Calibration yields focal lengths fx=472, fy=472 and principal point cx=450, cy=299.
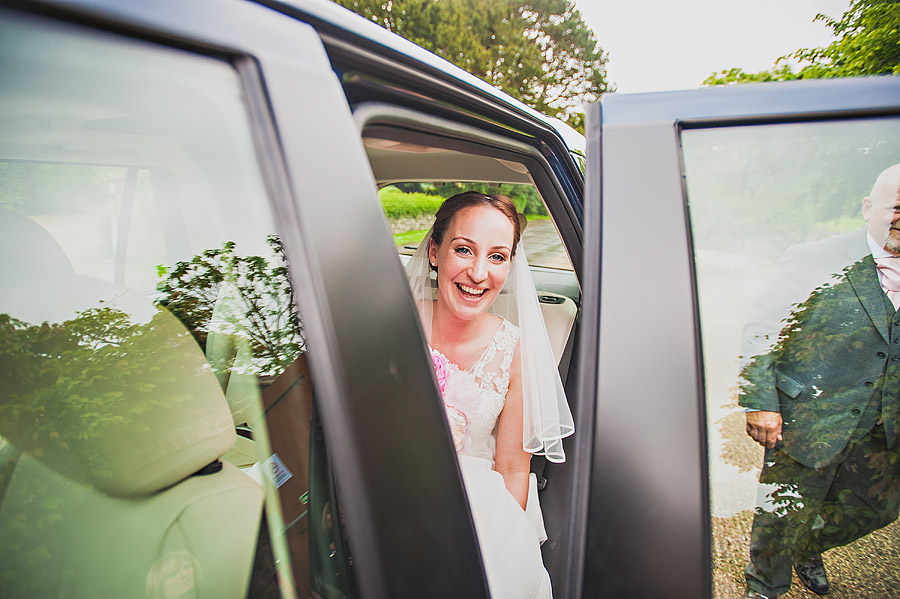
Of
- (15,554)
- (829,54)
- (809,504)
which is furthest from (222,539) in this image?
(829,54)

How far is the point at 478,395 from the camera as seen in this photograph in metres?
1.77

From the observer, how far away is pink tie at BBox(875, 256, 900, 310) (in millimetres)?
978

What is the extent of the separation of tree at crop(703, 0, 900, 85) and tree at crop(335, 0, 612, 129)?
1647cm

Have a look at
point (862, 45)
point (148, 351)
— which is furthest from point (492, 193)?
point (862, 45)

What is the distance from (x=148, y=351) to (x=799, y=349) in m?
1.24

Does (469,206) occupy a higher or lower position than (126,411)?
higher

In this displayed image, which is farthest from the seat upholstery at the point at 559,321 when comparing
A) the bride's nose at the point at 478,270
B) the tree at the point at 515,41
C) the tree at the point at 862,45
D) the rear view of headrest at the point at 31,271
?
the tree at the point at 515,41

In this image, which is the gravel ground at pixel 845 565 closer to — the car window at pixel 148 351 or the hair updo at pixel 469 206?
the car window at pixel 148 351

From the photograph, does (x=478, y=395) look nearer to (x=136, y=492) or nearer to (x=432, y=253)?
(x=432, y=253)

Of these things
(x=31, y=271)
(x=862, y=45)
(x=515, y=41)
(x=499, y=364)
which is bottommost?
(x=499, y=364)

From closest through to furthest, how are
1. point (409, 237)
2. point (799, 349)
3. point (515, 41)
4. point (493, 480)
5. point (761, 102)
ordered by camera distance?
point (761, 102) → point (799, 349) → point (493, 480) → point (409, 237) → point (515, 41)

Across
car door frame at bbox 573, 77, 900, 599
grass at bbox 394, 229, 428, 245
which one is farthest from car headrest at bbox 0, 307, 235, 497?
grass at bbox 394, 229, 428, 245

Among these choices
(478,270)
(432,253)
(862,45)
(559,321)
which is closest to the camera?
(478,270)

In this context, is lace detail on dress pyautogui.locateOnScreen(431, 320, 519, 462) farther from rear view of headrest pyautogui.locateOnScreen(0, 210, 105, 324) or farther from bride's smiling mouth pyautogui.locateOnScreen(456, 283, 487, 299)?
rear view of headrest pyautogui.locateOnScreen(0, 210, 105, 324)
